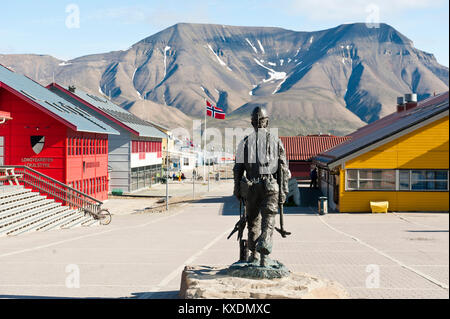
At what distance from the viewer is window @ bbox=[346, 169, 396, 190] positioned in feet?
103

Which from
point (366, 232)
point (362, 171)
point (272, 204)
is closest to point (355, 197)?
point (362, 171)

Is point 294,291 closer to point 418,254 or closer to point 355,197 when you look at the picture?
point 418,254

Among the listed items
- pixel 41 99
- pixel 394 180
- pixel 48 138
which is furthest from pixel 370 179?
pixel 41 99

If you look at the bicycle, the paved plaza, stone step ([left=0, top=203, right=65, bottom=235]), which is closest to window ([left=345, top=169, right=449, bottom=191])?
the paved plaza

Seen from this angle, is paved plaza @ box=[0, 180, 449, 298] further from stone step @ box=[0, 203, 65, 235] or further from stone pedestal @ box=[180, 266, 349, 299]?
stone pedestal @ box=[180, 266, 349, 299]

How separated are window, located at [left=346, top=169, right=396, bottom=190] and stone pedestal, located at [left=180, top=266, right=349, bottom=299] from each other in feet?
75.9

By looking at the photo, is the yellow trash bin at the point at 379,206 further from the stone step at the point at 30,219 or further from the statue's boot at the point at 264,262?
the statue's boot at the point at 264,262

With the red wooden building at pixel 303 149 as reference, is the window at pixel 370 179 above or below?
below

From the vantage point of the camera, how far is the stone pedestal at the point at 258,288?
27.3 feet

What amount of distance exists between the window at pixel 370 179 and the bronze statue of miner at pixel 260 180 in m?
22.7

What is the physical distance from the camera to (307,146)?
65.0m

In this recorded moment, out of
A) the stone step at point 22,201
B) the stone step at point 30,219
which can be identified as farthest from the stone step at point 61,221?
the stone step at point 22,201

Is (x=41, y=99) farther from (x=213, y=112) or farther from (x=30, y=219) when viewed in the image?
(x=213, y=112)
